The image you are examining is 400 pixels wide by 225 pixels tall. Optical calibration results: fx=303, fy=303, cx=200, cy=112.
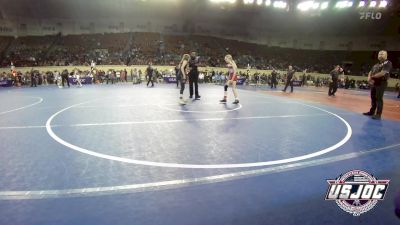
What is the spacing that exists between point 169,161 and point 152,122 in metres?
3.91

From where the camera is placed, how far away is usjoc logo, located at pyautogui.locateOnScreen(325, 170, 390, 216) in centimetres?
364

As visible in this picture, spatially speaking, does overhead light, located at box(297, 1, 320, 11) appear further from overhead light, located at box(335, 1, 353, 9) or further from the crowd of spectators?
the crowd of spectators

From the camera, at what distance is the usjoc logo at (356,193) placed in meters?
3.64

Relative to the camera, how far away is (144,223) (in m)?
3.60

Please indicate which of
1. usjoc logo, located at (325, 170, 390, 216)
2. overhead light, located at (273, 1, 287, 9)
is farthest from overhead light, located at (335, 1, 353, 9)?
usjoc logo, located at (325, 170, 390, 216)

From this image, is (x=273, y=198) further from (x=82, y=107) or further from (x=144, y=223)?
(x=82, y=107)

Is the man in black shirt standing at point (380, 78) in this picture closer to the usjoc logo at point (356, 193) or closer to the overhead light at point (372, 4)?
the usjoc logo at point (356, 193)

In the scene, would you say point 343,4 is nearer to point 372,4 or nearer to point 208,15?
point 372,4

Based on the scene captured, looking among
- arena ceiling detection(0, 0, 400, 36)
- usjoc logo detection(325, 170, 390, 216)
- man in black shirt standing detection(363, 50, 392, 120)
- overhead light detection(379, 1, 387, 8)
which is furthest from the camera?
arena ceiling detection(0, 0, 400, 36)

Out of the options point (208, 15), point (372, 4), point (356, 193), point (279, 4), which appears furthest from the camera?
point (208, 15)

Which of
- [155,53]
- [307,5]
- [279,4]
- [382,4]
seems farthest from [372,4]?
[155,53]

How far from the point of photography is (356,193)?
3635 millimetres

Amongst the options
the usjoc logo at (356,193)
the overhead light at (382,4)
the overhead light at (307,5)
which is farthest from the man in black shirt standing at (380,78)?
the overhead light at (307,5)

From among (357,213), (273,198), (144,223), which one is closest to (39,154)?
(144,223)
